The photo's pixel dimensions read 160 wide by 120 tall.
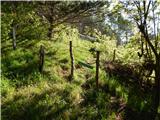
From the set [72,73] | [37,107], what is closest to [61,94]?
[37,107]

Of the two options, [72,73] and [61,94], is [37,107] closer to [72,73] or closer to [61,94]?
[61,94]

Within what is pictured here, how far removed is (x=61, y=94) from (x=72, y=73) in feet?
7.25

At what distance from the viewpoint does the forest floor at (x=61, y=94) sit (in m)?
10.2

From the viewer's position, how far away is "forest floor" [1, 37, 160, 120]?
400 inches

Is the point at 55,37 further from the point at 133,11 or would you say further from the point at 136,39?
the point at 133,11

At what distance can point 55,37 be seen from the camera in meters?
19.4

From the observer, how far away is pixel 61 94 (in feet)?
36.7

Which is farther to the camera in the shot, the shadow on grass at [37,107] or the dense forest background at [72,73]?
the dense forest background at [72,73]

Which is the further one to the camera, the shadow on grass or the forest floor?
the forest floor

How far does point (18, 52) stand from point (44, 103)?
5.54 meters

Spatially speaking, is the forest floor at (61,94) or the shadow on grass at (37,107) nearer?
the shadow on grass at (37,107)

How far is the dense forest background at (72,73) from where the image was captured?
10.4 m

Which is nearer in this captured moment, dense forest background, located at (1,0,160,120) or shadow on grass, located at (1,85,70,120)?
shadow on grass, located at (1,85,70,120)

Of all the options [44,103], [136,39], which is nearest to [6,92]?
[44,103]
